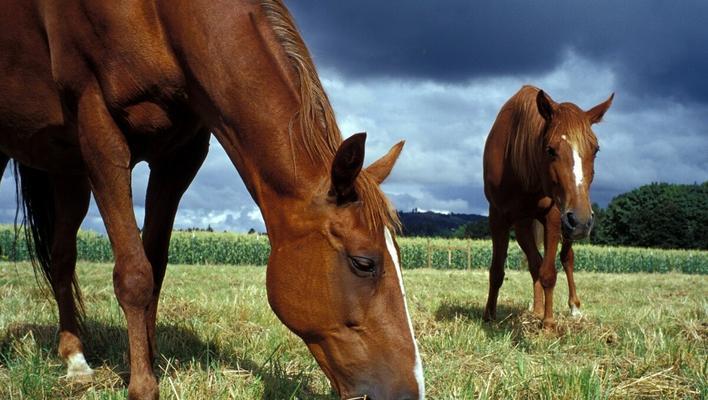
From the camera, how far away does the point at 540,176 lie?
549 centimetres

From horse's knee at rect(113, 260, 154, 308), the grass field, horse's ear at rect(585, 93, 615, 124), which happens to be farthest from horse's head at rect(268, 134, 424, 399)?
horse's ear at rect(585, 93, 615, 124)

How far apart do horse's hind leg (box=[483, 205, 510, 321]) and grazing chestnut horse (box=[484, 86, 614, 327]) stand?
11 mm

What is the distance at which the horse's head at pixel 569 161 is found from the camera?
15.5ft

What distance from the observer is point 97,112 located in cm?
277

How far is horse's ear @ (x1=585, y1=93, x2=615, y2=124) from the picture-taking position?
5555 mm

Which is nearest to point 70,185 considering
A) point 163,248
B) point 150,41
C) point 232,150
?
point 163,248

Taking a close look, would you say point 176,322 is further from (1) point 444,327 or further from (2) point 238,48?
(2) point 238,48

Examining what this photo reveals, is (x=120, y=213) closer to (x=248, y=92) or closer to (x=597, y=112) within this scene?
(x=248, y=92)

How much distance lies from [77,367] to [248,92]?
2148mm

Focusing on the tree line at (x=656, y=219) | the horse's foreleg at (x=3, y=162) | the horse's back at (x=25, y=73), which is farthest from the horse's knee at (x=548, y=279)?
the tree line at (x=656, y=219)

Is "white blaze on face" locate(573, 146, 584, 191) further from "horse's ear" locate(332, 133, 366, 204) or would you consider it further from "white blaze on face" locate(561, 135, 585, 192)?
"horse's ear" locate(332, 133, 366, 204)

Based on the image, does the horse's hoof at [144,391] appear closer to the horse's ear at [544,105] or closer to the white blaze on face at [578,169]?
the white blaze on face at [578,169]

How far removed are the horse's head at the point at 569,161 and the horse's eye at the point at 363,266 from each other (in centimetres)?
309

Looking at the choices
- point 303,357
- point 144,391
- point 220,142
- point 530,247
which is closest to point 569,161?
point 530,247
